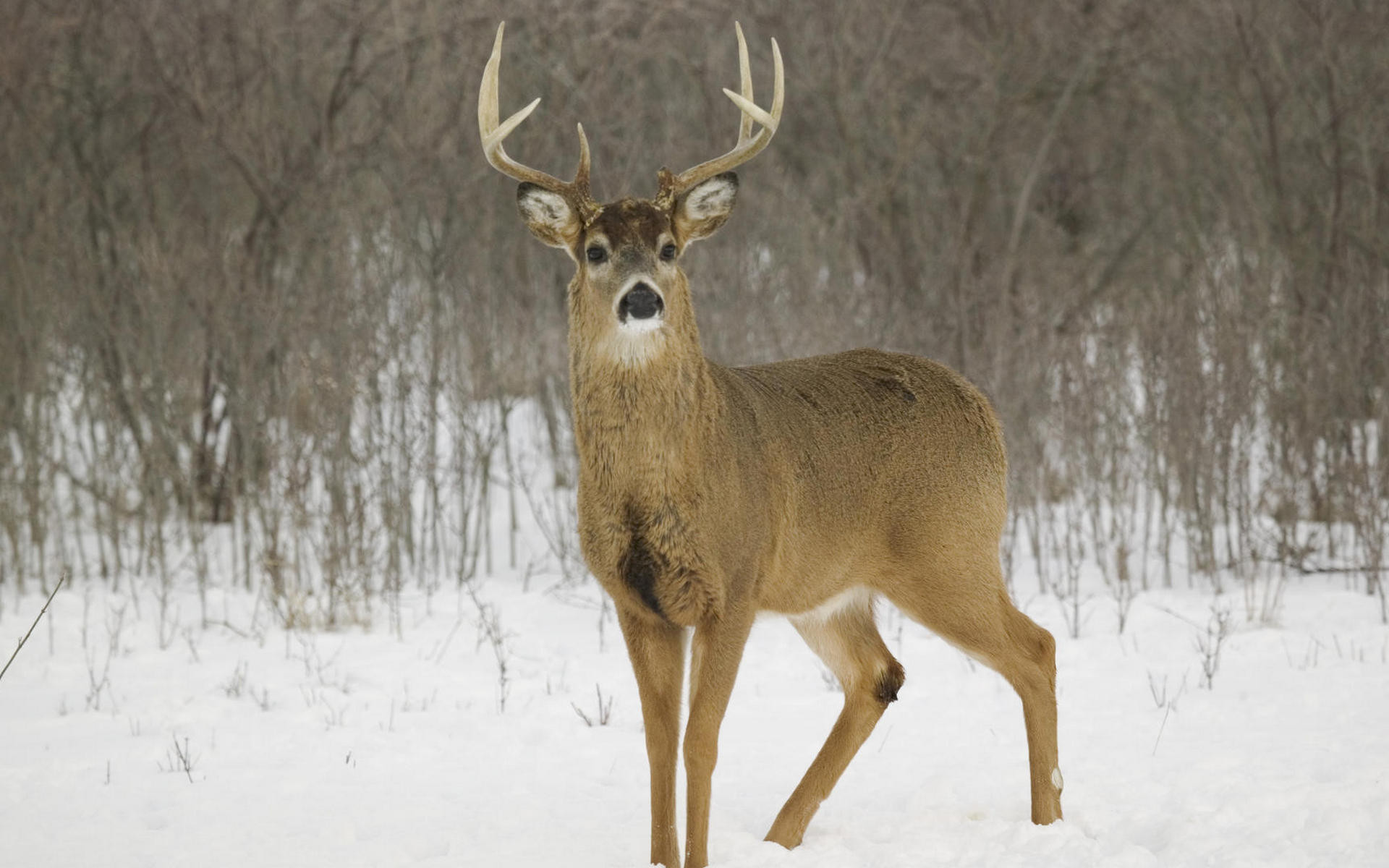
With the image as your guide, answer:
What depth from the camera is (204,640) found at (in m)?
8.48

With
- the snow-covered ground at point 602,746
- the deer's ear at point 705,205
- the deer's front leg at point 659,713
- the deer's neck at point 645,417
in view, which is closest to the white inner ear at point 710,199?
the deer's ear at point 705,205

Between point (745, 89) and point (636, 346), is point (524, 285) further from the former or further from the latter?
point (636, 346)

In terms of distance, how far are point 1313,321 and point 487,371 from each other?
5903 mm

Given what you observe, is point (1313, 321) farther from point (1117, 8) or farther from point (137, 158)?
point (137, 158)

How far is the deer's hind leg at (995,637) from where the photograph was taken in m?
4.91

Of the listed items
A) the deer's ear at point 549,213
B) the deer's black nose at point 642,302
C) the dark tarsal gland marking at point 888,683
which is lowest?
the dark tarsal gland marking at point 888,683

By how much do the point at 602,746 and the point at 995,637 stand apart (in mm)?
2118

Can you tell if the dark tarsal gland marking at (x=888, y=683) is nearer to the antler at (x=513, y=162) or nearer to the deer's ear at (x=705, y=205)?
the deer's ear at (x=705, y=205)

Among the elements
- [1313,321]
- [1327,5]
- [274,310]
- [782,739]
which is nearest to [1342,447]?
[1313,321]

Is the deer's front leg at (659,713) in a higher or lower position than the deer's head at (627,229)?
lower

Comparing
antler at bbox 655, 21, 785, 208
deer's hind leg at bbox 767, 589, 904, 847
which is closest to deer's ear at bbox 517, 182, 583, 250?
antler at bbox 655, 21, 785, 208

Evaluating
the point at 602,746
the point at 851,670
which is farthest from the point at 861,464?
the point at 602,746

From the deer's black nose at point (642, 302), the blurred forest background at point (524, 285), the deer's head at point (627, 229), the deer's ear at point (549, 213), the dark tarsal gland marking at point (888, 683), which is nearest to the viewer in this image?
the deer's black nose at point (642, 302)

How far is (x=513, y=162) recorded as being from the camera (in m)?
4.83
